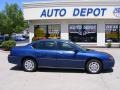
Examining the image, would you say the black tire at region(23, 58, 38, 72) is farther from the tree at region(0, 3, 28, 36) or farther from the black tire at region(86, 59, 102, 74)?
the tree at region(0, 3, 28, 36)

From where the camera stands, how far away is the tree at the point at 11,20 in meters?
46.9

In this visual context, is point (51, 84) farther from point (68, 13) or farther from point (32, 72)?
point (68, 13)

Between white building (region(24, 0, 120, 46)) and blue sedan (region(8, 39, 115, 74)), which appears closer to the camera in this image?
blue sedan (region(8, 39, 115, 74))

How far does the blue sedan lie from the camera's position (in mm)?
13500

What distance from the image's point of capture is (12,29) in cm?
4784

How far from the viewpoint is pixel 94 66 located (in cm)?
1351

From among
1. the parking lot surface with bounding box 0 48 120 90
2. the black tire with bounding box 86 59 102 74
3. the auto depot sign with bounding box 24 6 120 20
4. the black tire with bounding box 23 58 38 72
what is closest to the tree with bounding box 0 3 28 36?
the auto depot sign with bounding box 24 6 120 20

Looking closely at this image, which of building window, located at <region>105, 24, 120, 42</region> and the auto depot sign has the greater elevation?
the auto depot sign

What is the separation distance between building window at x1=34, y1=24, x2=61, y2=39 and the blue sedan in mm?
16828

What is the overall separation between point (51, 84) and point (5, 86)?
1563 millimetres

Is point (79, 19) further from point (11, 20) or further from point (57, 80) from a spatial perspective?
point (11, 20)

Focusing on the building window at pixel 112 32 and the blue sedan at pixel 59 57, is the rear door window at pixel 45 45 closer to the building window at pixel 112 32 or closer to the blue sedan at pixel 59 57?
the blue sedan at pixel 59 57

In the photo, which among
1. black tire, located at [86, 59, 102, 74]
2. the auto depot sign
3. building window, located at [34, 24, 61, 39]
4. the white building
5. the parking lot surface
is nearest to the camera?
the parking lot surface

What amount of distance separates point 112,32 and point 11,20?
21.2 metres
